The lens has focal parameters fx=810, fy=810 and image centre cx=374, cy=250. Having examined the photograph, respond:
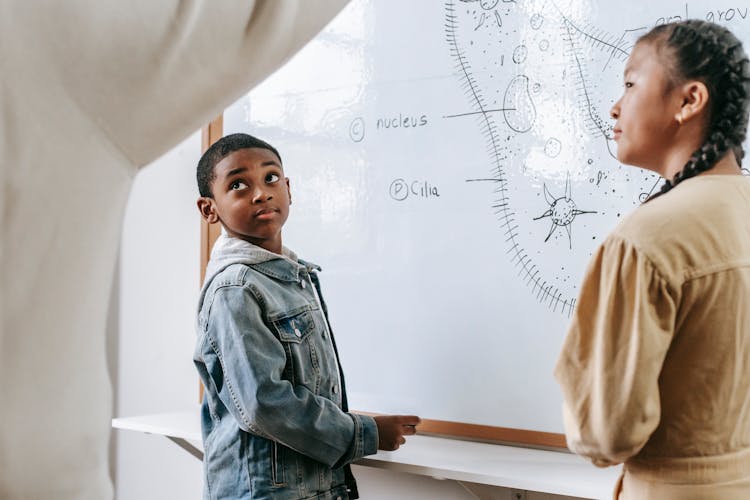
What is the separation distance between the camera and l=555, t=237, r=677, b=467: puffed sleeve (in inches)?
A: 40.6

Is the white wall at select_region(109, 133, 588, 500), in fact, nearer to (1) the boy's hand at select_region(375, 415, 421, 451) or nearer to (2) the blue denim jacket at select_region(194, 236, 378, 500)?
(2) the blue denim jacket at select_region(194, 236, 378, 500)

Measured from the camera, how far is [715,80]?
114 centimetres

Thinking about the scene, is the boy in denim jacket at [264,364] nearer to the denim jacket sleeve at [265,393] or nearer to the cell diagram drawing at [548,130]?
the denim jacket sleeve at [265,393]

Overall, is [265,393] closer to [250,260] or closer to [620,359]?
[250,260]

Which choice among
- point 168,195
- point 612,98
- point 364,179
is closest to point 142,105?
point 612,98

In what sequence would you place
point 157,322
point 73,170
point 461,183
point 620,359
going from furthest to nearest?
point 157,322, point 461,183, point 620,359, point 73,170

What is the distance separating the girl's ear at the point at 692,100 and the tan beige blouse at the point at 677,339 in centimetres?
12

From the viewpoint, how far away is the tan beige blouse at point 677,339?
104 cm

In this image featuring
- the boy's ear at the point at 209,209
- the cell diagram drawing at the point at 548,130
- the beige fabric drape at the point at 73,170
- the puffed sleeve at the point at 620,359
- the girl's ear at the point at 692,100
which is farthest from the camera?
the boy's ear at the point at 209,209

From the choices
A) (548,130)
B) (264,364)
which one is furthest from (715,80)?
(264,364)

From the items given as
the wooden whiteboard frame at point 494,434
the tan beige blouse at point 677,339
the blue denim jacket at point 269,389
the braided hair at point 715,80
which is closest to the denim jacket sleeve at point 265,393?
the blue denim jacket at point 269,389

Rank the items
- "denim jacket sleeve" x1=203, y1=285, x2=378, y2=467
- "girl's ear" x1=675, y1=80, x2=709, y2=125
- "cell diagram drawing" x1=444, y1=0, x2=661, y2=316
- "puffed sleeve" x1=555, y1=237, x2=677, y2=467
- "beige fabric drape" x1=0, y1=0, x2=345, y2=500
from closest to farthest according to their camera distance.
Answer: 1. "beige fabric drape" x1=0, y1=0, x2=345, y2=500
2. "puffed sleeve" x1=555, y1=237, x2=677, y2=467
3. "girl's ear" x1=675, y1=80, x2=709, y2=125
4. "denim jacket sleeve" x1=203, y1=285, x2=378, y2=467
5. "cell diagram drawing" x1=444, y1=0, x2=661, y2=316

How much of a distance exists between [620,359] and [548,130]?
829mm

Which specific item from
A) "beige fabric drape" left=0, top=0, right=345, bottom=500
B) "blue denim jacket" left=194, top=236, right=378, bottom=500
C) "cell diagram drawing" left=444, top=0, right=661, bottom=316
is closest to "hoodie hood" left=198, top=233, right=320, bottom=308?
"blue denim jacket" left=194, top=236, right=378, bottom=500
